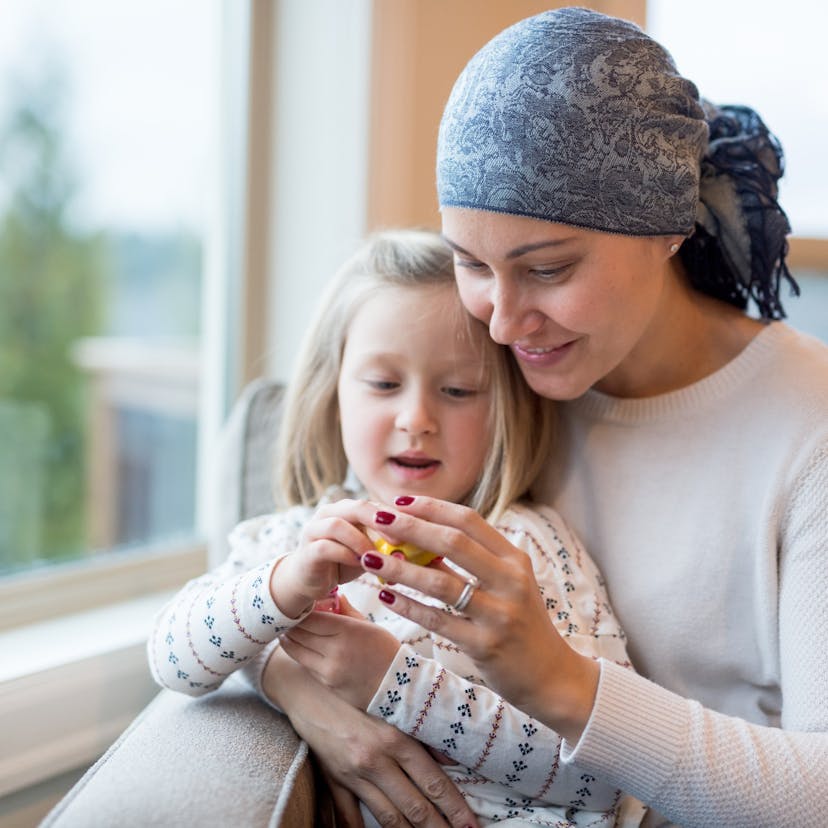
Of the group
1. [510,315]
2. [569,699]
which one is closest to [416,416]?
[510,315]

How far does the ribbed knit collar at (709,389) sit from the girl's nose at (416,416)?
27 centimetres

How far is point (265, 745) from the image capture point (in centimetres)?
122

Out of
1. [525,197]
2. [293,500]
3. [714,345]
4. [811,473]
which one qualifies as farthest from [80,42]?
[811,473]

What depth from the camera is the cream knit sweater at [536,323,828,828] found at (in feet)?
3.58

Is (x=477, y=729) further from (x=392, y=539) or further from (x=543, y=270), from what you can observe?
(x=543, y=270)

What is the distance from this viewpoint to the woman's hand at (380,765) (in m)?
1.24

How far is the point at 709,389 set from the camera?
1.37 meters

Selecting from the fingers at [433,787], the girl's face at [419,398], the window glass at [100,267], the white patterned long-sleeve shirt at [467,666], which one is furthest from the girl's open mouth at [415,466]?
the window glass at [100,267]

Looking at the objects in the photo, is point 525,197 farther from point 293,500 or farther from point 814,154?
point 814,154

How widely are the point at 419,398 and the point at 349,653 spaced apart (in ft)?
1.16

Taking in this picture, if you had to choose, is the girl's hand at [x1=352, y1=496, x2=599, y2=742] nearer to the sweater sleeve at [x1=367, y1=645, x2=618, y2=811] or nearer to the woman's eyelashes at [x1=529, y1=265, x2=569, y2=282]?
the sweater sleeve at [x1=367, y1=645, x2=618, y2=811]

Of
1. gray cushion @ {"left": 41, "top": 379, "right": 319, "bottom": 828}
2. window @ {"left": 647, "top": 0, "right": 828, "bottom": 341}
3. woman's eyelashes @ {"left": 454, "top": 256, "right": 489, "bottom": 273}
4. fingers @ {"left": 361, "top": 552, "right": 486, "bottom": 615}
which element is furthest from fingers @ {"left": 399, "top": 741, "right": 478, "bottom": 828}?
window @ {"left": 647, "top": 0, "right": 828, "bottom": 341}

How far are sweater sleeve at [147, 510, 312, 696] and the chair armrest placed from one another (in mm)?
55

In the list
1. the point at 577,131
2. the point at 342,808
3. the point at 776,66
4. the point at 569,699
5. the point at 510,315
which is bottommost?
the point at 342,808
